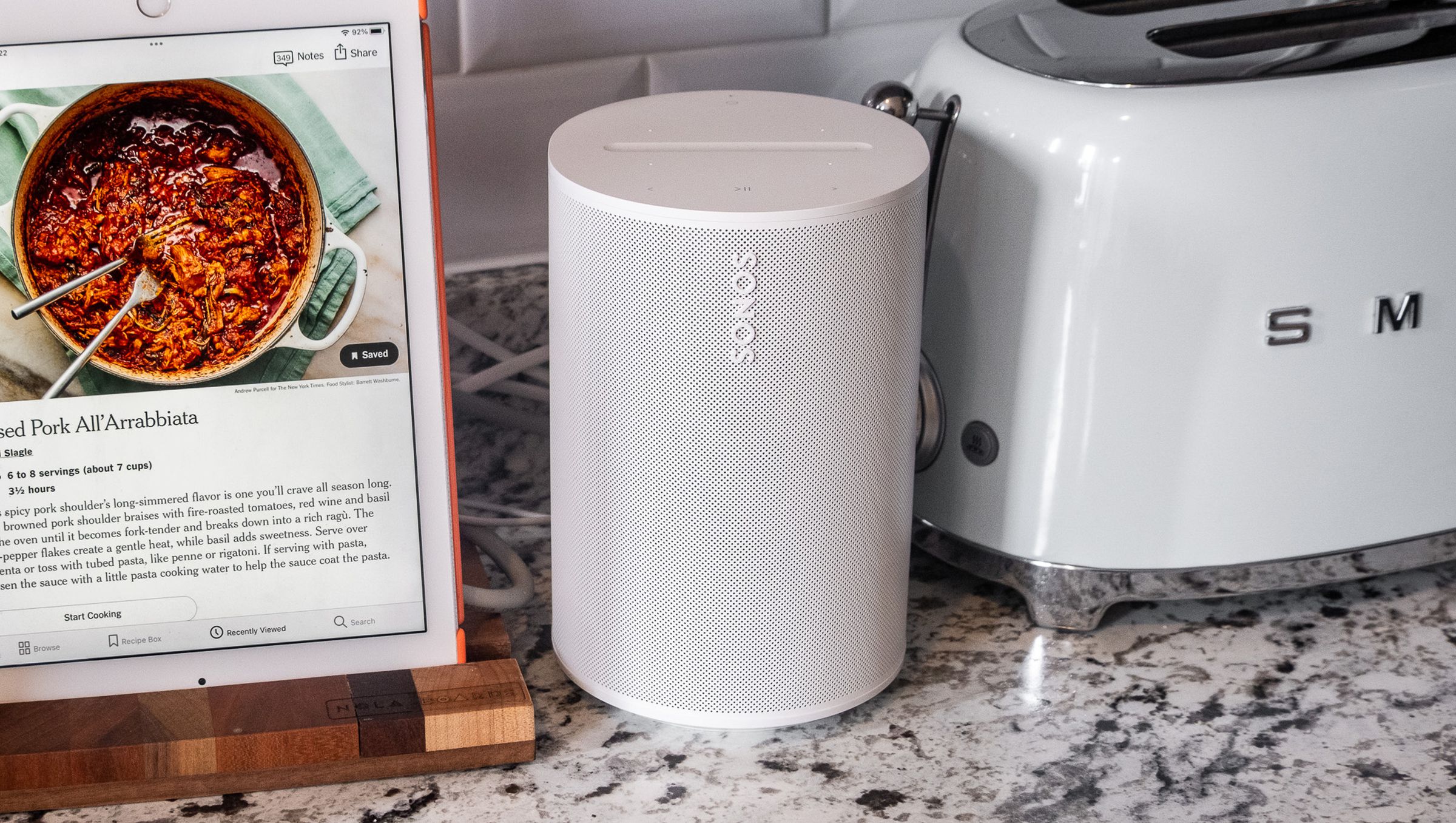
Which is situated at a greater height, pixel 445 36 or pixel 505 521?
pixel 445 36

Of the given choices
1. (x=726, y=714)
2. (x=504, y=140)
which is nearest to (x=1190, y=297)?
(x=726, y=714)

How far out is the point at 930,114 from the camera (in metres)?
0.62

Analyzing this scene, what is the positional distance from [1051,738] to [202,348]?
15.3 inches

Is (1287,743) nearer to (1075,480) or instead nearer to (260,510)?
(1075,480)

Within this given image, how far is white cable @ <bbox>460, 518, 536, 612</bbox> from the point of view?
65 centimetres

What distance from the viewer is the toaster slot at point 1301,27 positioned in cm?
64

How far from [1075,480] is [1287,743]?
144 mm

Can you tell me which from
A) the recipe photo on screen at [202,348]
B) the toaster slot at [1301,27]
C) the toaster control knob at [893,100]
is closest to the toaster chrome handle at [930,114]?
the toaster control knob at [893,100]

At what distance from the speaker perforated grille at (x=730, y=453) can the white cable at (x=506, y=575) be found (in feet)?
0.20

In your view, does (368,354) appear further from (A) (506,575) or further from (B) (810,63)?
(B) (810,63)

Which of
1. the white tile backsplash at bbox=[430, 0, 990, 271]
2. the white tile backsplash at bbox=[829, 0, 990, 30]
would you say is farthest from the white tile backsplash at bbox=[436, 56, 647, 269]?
the white tile backsplash at bbox=[829, 0, 990, 30]

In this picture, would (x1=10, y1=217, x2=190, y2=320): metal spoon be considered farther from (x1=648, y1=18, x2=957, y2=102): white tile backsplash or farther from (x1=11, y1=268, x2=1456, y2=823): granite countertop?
(x1=648, y1=18, x2=957, y2=102): white tile backsplash

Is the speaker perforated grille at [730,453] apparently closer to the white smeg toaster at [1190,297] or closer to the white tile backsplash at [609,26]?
the white smeg toaster at [1190,297]

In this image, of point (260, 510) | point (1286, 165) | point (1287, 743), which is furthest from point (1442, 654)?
point (260, 510)
